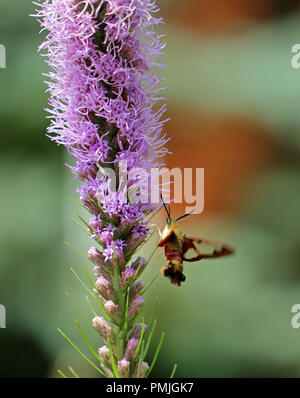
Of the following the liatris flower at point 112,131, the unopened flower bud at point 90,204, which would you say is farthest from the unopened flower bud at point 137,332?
the unopened flower bud at point 90,204

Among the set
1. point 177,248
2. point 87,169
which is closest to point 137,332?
point 177,248

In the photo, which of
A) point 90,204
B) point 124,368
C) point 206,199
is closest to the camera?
point 124,368

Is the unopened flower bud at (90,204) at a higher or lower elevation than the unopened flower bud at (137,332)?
higher

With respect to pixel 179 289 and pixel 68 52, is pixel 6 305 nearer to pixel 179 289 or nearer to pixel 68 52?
pixel 179 289

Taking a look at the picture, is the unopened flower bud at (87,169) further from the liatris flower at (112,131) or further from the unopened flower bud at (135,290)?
the unopened flower bud at (135,290)

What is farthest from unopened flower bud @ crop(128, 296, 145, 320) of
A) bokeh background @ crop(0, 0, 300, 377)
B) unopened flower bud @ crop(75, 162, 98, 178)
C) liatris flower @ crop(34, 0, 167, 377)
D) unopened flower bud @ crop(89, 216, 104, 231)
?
bokeh background @ crop(0, 0, 300, 377)

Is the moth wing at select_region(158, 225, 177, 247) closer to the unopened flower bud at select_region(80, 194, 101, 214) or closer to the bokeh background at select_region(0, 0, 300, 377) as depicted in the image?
the unopened flower bud at select_region(80, 194, 101, 214)

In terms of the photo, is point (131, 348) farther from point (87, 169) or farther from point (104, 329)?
point (87, 169)
